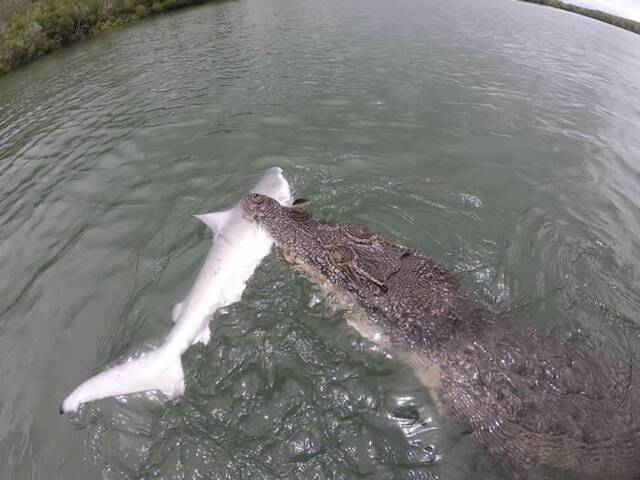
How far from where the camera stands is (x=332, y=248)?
177 inches

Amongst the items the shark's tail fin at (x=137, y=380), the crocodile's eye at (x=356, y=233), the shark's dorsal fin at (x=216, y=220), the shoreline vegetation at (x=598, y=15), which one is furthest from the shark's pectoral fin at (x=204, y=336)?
the shoreline vegetation at (x=598, y=15)

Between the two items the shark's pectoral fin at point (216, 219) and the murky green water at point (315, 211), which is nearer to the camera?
the murky green water at point (315, 211)

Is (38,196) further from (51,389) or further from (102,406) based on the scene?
(102,406)

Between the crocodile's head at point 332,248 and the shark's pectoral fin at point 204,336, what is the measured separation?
136cm

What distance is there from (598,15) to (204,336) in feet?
186

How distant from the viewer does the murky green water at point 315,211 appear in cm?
372

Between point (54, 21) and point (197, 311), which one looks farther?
point (54, 21)

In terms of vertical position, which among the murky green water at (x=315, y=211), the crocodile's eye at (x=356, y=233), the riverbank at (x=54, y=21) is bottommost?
the riverbank at (x=54, y=21)

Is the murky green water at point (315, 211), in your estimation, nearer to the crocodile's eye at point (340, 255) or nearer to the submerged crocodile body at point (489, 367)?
the submerged crocodile body at point (489, 367)

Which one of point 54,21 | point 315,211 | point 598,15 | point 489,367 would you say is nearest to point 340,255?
point 489,367

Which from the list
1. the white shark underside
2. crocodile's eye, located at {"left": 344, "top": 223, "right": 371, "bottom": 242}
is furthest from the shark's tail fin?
crocodile's eye, located at {"left": 344, "top": 223, "right": 371, "bottom": 242}

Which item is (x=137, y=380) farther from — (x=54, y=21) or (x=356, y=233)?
(x=54, y=21)

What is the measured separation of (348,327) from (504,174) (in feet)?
18.3

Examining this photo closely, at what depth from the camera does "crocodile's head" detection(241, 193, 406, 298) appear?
4230mm
